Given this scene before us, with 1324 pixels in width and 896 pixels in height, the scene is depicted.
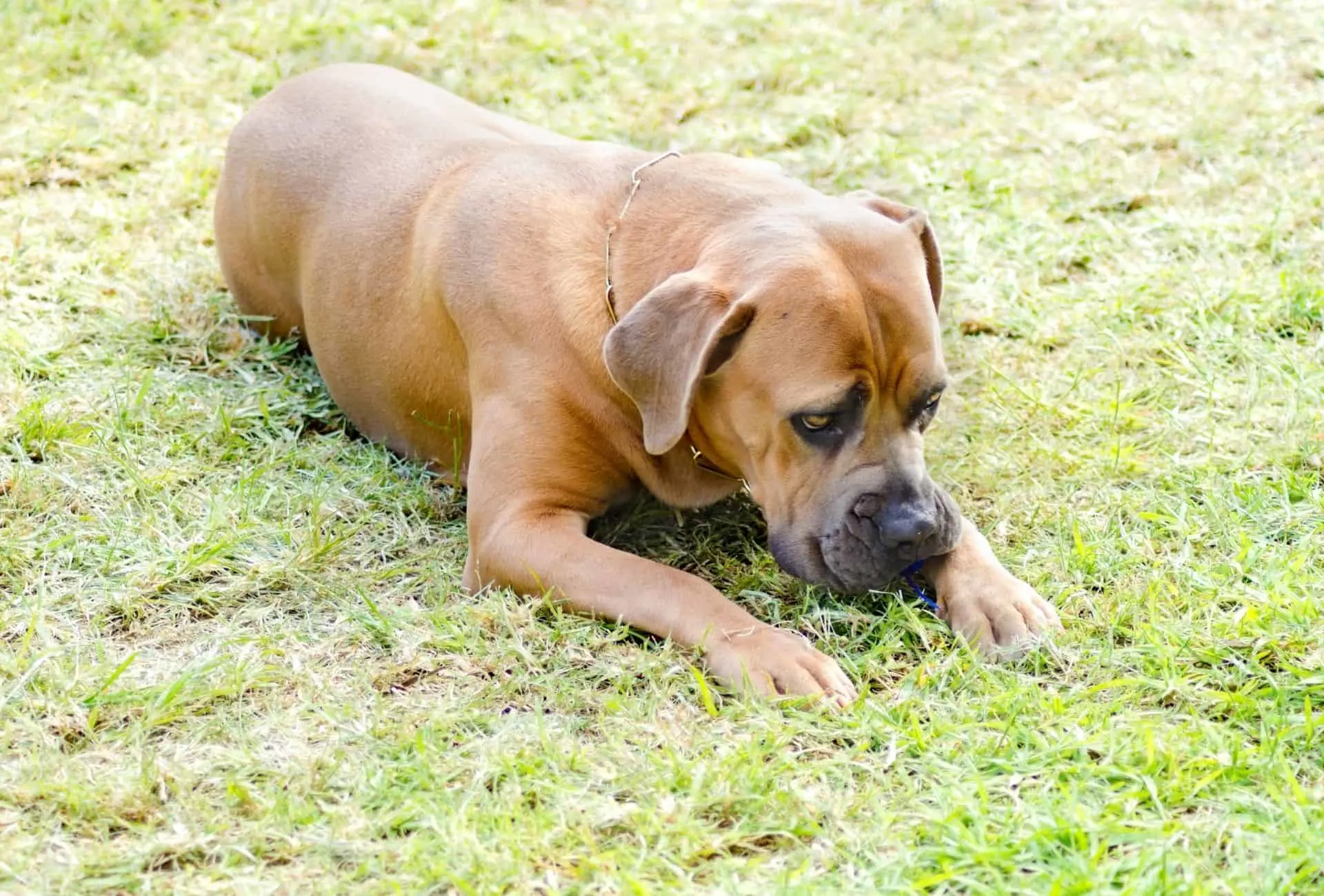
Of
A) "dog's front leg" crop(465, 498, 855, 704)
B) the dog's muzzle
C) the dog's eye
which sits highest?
the dog's eye

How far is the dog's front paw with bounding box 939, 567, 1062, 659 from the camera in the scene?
3.72 metres

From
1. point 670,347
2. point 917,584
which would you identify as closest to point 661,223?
point 670,347

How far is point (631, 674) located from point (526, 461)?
0.78m

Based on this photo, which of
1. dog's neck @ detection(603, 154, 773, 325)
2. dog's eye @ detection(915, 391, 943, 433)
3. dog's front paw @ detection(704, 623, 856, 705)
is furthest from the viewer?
dog's neck @ detection(603, 154, 773, 325)

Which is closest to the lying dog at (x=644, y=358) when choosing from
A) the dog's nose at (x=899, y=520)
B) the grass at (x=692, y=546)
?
the dog's nose at (x=899, y=520)

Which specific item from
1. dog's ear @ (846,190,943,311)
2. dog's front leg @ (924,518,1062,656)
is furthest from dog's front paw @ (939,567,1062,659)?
dog's ear @ (846,190,943,311)

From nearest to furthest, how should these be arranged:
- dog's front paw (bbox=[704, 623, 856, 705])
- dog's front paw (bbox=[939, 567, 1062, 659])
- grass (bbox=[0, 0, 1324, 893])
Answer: grass (bbox=[0, 0, 1324, 893]) < dog's front paw (bbox=[704, 623, 856, 705]) < dog's front paw (bbox=[939, 567, 1062, 659])

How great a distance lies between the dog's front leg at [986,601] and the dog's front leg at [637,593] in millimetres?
406

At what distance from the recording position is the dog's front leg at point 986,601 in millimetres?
3732

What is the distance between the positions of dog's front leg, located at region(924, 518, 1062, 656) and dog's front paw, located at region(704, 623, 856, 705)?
1.34 ft

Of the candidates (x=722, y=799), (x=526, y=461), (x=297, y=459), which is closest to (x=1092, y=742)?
(x=722, y=799)

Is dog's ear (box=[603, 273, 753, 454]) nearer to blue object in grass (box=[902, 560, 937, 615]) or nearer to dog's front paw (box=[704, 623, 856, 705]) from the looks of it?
dog's front paw (box=[704, 623, 856, 705])

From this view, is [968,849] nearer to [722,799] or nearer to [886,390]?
[722,799]

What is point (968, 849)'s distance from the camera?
117 inches
